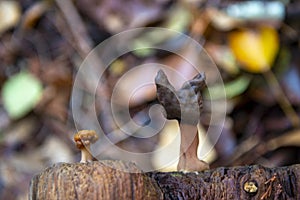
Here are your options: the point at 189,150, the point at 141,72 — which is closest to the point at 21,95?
the point at 141,72

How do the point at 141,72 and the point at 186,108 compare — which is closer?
the point at 186,108

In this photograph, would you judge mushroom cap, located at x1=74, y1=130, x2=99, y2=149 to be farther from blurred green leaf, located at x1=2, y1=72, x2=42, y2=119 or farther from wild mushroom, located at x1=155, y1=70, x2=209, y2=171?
blurred green leaf, located at x1=2, y1=72, x2=42, y2=119

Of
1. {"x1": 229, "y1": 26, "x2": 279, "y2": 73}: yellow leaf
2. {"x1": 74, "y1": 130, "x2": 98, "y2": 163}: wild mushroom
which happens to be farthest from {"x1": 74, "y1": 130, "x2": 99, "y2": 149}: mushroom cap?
{"x1": 229, "y1": 26, "x2": 279, "y2": 73}: yellow leaf

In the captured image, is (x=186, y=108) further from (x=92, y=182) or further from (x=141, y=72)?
(x=141, y=72)

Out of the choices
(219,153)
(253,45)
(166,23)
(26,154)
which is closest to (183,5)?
(166,23)

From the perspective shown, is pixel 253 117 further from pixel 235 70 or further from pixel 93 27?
pixel 93 27

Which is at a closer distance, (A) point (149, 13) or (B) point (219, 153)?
(B) point (219, 153)
